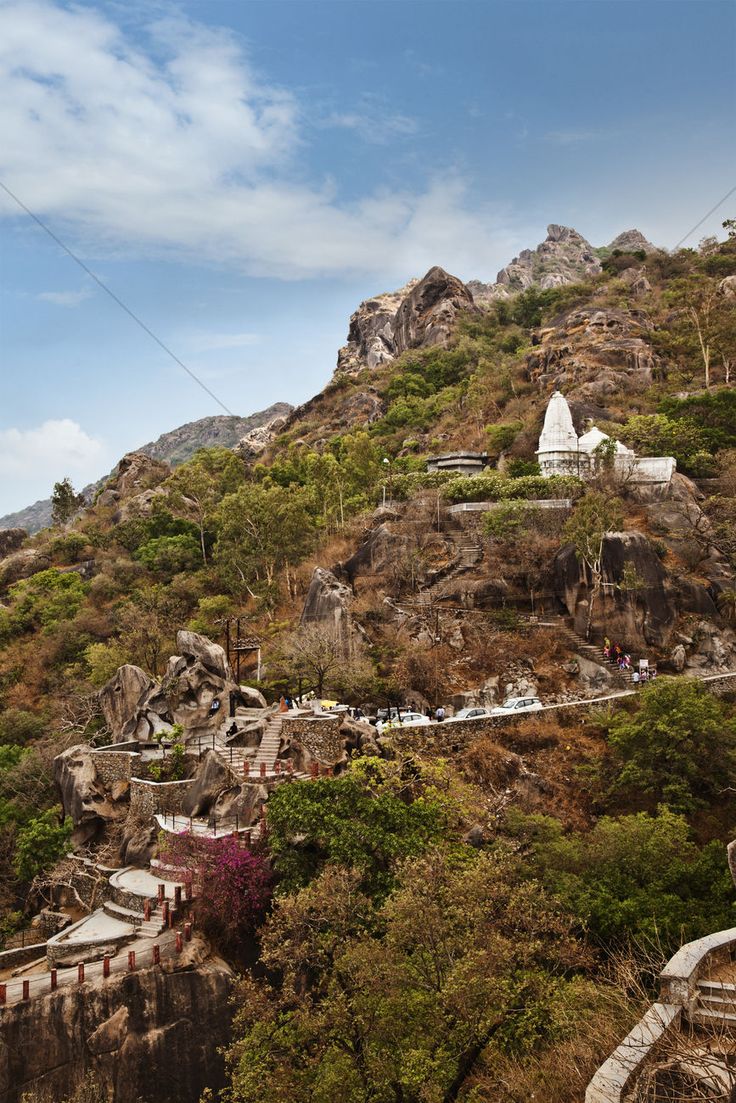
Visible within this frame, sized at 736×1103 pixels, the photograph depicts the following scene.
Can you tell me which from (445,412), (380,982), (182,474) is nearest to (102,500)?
(182,474)

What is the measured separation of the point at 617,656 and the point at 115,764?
19290 millimetres

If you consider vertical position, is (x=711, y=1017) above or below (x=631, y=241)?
below

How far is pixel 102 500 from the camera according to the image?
257 feet

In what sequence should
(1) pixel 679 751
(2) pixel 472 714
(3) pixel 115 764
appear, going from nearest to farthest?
(1) pixel 679 751, (3) pixel 115 764, (2) pixel 472 714

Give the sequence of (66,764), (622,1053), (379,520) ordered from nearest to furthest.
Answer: (622,1053) → (66,764) → (379,520)

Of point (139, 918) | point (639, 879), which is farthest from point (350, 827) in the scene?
point (639, 879)

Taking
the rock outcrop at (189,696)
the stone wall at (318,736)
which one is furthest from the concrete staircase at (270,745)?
the rock outcrop at (189,696)

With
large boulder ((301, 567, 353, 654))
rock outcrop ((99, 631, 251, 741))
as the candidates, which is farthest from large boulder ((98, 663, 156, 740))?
large boulder ((301, 567, 353, 654))

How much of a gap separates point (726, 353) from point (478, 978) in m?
51.8

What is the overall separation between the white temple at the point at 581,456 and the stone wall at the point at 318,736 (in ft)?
70.9

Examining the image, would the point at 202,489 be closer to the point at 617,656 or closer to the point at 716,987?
the point at 617,656

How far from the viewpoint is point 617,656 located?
103 ft

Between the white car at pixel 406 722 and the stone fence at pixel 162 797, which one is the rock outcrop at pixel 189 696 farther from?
the white car at pixel 406 722

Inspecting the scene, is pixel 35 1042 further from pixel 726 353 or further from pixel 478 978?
pixel 726 353
